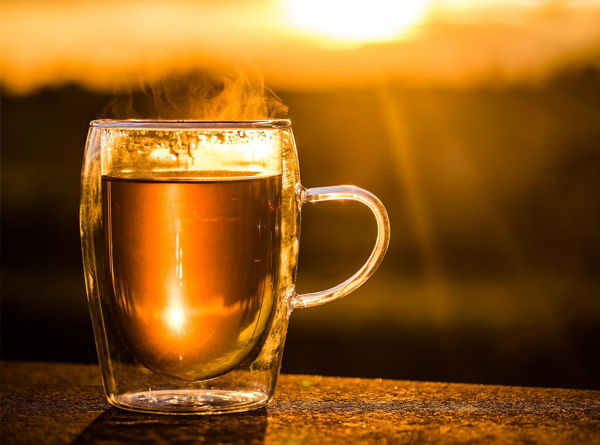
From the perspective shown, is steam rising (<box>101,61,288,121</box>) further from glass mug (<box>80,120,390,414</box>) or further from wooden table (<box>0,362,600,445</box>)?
wooden table (<box>0,362,600,445</box>)

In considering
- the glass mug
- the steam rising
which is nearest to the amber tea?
the glass mug

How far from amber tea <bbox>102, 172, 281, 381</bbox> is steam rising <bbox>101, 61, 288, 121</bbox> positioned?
0.71 ft

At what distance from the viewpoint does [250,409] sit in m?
1.05

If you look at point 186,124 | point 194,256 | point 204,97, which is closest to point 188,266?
point 194,256

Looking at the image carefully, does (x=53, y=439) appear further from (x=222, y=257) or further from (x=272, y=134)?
(x=272, y=134)

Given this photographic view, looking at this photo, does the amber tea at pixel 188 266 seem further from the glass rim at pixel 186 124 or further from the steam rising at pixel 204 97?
the steam rising at pixel 204 97

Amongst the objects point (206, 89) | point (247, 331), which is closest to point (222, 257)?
point (247, 331)

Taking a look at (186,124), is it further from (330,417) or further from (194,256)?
(330,417)

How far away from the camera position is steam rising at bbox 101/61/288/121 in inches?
50.1

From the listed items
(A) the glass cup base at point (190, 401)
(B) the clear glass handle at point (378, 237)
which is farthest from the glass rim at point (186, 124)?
(A) the glass cup base at point (190, 401)

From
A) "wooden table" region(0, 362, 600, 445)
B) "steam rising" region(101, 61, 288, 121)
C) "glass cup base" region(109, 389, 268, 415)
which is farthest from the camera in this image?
"steam rising" region(101, 61, 288, 121)

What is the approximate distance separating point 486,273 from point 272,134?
31.8ft

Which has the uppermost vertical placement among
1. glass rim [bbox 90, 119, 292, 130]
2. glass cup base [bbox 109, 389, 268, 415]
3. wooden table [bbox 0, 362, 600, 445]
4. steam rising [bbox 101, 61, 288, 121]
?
steam rising [bbox 101, 61, 288, 121]

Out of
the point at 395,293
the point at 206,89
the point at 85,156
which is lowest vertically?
the point at 395,293
